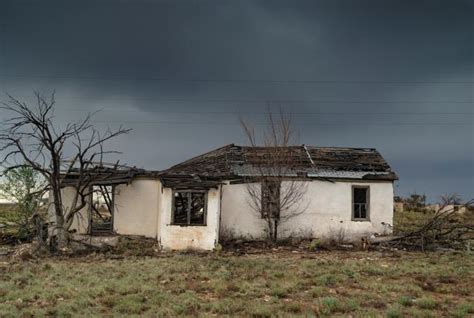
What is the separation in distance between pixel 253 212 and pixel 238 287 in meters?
10.1

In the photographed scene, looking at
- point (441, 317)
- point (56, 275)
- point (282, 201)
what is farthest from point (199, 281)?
point (282, 201)

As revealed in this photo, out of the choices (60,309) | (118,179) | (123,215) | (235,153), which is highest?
(235,153)

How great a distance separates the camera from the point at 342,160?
22766mm

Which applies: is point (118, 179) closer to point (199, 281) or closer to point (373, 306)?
point (199, 281)

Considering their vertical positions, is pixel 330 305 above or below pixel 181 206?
below

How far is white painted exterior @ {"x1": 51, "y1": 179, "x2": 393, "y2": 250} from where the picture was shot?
66.9 ft

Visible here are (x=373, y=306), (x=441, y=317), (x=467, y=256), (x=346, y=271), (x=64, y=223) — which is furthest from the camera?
(x=64, y=223)

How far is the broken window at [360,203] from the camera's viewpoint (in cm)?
2141

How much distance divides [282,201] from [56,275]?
1069 centimetres

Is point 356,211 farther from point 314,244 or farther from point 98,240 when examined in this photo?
point 98,240

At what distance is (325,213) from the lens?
21.2m

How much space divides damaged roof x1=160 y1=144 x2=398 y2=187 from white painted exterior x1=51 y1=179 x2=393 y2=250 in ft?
1.54

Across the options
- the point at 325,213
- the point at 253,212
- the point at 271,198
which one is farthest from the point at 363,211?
the point at 253,212

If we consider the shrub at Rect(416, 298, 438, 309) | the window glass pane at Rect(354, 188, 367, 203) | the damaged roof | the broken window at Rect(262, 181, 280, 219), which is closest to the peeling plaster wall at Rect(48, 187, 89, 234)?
the damaged roof
